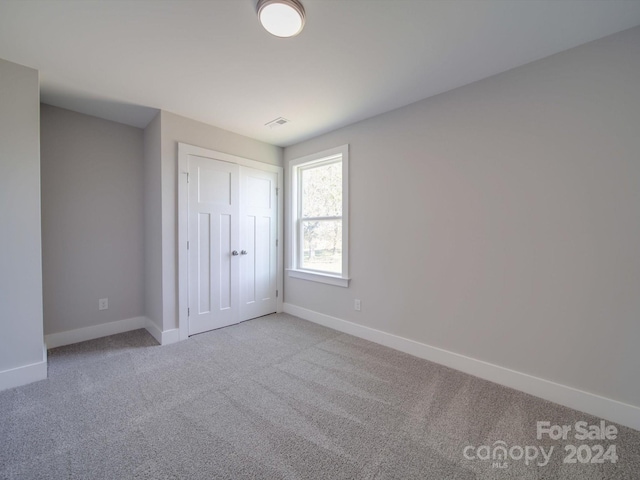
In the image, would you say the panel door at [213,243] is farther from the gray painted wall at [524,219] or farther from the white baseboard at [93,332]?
the gray painted wall at [524,219]

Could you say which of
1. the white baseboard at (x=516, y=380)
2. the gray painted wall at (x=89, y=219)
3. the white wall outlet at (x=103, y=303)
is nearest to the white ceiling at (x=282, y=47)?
the gray painted wall at (x=89, y=219)

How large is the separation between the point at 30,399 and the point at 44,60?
2543 mm

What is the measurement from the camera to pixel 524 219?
1979 millimetres

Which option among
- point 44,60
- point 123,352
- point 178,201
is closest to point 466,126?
point 178,201

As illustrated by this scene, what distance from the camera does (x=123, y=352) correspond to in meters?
2.58

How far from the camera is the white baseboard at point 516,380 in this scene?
1647 mm

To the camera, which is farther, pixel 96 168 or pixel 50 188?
pixel 96 168

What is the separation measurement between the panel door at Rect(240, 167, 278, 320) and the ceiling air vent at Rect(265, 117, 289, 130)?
675 mm

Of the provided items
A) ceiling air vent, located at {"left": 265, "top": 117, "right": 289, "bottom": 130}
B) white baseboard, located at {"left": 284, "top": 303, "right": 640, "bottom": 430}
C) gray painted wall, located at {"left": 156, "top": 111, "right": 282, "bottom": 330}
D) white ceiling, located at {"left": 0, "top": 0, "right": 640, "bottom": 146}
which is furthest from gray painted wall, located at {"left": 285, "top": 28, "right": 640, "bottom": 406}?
gray painted wall, located at {"left": 156, "top": 111, "right": 282, "bottom": 330}

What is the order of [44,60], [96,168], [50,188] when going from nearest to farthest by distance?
[44,60] → [50,188] → [96,168]

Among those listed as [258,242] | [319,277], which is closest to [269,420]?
[319,277]

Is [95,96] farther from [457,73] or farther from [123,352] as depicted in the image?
[457,73]

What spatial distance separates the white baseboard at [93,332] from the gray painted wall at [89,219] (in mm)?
52

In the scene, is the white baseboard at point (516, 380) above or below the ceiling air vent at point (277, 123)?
below
